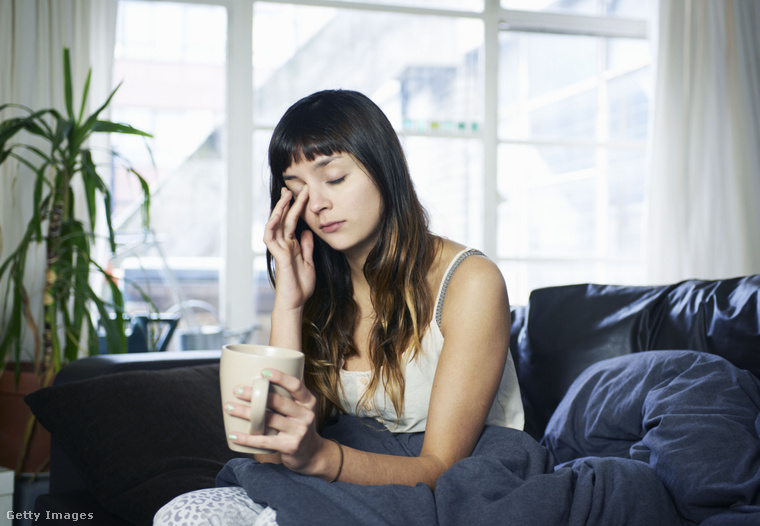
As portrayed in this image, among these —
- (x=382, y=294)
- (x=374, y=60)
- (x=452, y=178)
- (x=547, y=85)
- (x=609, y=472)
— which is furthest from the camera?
(x=547, y=85)

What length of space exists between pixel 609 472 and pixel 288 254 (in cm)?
66

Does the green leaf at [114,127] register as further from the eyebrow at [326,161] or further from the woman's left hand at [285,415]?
the woman's left hand at [285,415]

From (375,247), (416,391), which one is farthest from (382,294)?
(416,391)

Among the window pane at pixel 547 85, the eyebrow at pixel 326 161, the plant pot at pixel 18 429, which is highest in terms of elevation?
the window pane at pixel 547 85

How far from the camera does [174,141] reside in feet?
10.5

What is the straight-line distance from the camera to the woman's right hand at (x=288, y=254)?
122 cm

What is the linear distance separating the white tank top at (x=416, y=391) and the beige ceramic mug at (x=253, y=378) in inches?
19.3

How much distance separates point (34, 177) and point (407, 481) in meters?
2.37

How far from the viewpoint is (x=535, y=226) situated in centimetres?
360

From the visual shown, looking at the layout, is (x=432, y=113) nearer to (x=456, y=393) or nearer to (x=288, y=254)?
(x=288, y=254)

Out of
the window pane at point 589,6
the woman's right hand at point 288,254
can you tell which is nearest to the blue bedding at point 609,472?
the woman's right hand at point 288,254

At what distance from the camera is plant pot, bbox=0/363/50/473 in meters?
2.13

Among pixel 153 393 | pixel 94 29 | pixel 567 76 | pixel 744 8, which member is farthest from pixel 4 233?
pixel 744 8

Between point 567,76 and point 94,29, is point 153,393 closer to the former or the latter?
point 94,29
